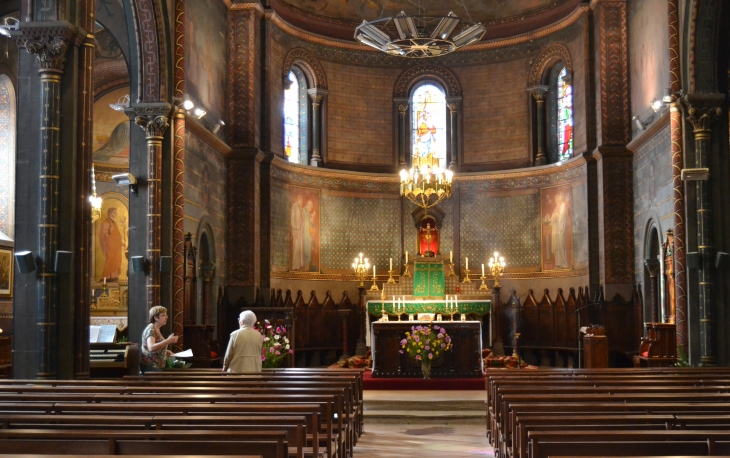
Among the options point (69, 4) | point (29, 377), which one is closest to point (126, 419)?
point (29, 377)

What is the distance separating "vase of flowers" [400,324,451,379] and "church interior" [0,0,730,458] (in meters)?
0.13

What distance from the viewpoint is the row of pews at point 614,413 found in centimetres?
559

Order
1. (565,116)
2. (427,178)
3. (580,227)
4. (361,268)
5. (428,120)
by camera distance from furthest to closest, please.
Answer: (428,120) < (565,116) < (361,268) < (580,227) < (427,178)

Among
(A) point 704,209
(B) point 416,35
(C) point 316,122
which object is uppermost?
(B) point 416,35

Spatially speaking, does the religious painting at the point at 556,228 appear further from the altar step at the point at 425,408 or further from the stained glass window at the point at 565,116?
the altar step at the point at 425,408

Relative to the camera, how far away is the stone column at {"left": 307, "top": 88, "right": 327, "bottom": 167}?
28250 millimetres

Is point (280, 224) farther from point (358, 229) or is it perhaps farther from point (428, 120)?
point (428, 120)

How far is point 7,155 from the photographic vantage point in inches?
856

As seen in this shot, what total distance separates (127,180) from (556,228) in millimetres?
14248

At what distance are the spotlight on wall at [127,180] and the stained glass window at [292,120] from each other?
9975 millimetres

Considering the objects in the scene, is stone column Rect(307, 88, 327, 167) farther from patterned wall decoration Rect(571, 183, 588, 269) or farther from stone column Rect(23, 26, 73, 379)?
stone column Rect(23, 26, 73, 379)

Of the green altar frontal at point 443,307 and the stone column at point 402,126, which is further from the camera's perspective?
the stone column at point 402,126

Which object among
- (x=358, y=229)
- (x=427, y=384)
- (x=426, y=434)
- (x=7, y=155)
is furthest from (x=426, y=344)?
(x=7, y=155)

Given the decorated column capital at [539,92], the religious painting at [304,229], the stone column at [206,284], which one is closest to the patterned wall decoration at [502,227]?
the decorated column capital at [539,92]
